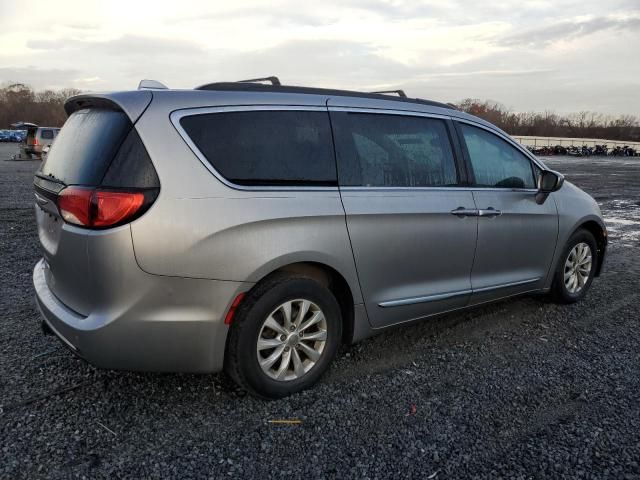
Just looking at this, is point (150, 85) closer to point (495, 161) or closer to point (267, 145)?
point (267, 145)

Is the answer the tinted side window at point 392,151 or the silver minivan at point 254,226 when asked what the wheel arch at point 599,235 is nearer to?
the silver minivan at point 254,226

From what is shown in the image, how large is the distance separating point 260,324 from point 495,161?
251 cm

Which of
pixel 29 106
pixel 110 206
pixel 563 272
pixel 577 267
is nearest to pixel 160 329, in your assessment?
pixel 110 206

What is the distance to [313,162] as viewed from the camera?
324cm

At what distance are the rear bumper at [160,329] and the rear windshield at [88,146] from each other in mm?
652

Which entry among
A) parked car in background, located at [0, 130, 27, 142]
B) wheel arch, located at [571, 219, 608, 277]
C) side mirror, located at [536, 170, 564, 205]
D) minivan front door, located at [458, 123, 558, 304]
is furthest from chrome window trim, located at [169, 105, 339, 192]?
parked car in background, located at [0, 130, 27, 142]

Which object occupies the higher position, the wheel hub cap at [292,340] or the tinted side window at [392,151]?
the tinted side window at [392,151]

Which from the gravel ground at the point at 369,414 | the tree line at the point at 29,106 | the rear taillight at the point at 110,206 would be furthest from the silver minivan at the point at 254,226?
the tree line at the point at 29,106

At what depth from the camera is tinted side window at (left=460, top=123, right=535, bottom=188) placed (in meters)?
4.18

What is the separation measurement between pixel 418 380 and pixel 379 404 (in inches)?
17.3

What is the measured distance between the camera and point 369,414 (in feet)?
10.0

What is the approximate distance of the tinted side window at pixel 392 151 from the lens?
3.42 metres

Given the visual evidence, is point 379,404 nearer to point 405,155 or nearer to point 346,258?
point 346,258

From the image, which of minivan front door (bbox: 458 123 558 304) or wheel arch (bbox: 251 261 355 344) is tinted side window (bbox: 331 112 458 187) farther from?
wheel arch (bbox: 251 261 355 344)
